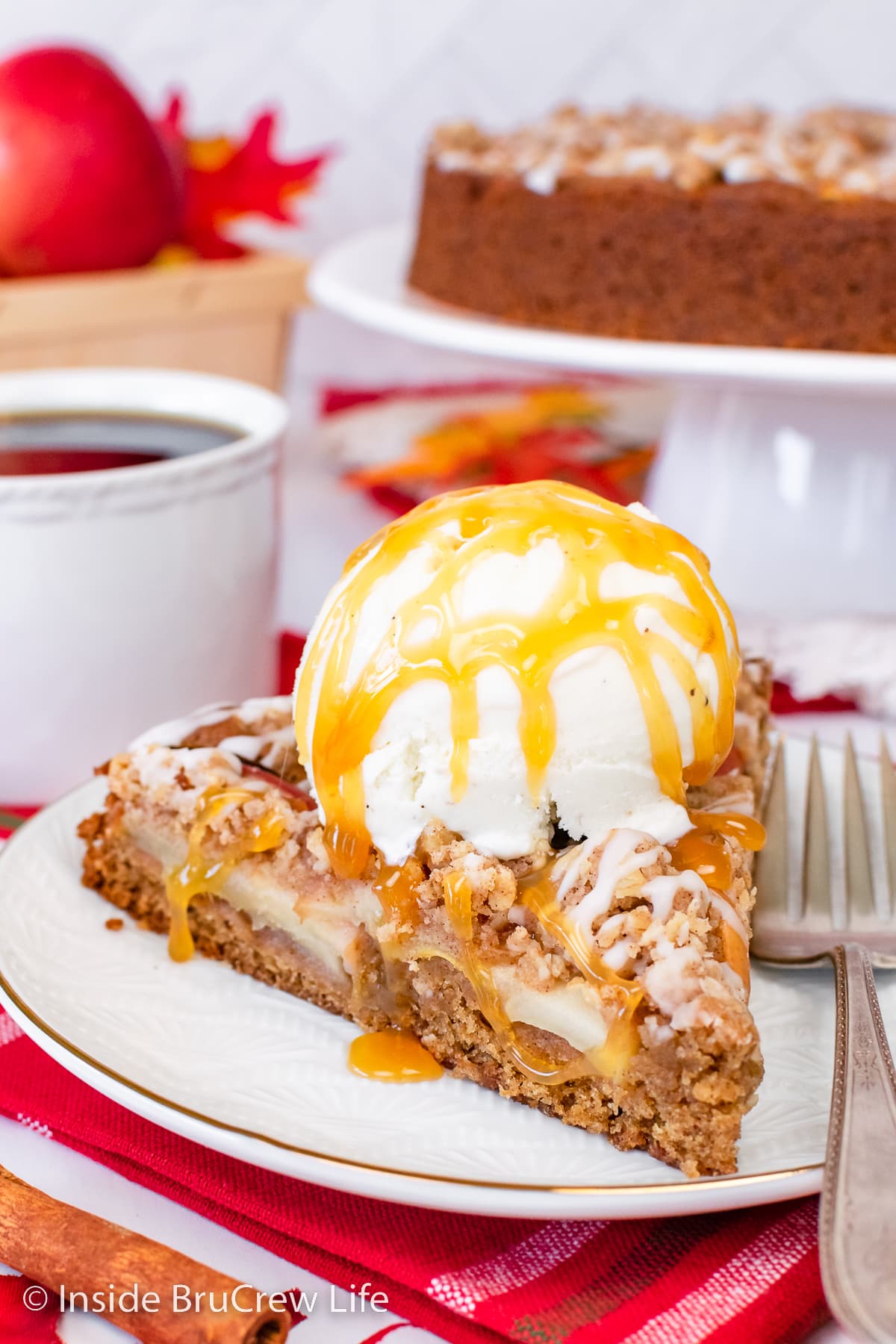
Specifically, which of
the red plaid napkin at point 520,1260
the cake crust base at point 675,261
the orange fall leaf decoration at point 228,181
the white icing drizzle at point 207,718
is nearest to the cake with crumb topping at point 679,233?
the cake crust base at point 675,261

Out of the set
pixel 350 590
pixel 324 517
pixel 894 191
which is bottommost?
pixel 324 517

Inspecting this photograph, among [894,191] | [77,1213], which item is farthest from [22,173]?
[77,1213]

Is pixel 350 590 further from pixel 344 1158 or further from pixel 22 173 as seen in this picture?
pixel 22 173

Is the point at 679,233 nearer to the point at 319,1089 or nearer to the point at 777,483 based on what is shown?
the point at 777,483

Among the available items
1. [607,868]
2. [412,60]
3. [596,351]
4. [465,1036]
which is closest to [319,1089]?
[465,1036]

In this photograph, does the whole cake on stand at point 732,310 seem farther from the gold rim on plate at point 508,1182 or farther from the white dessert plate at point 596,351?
the gold rim on plate at point 508,1182

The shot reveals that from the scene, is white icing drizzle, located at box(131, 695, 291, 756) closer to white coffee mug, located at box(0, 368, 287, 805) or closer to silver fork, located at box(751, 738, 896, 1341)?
white coffee mug, located at box(0, 368, 287, 805)
